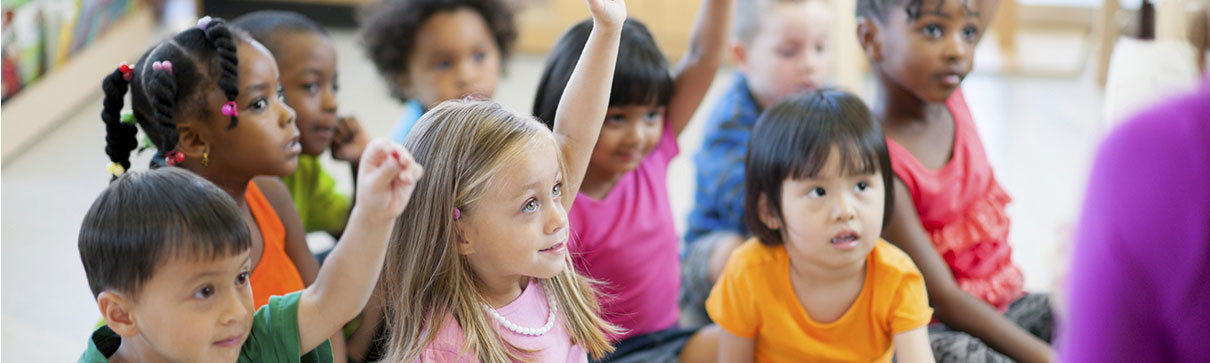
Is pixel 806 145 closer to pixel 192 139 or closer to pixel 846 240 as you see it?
pixel 846 240

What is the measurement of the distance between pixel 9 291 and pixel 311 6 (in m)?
2.18

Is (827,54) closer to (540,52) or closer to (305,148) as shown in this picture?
(305,148)

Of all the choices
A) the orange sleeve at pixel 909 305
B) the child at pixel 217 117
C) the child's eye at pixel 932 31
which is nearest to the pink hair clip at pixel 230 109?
the child at pixel 217 117

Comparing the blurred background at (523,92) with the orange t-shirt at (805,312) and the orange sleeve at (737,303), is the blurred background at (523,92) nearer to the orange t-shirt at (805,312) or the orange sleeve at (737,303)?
the orange t-shirt at (805,312)

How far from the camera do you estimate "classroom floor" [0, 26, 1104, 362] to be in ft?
6.27

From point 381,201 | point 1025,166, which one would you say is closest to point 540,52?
point 1025,166

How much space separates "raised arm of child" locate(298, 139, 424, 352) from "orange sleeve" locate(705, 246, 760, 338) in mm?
537

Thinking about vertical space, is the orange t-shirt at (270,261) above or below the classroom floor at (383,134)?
above

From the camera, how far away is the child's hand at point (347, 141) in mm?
1749

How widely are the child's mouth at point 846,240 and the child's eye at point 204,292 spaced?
0.70 metres

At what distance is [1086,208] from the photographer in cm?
73

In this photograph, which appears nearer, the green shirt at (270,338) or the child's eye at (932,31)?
the green shirt at (270,338)

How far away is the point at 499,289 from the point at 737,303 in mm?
335

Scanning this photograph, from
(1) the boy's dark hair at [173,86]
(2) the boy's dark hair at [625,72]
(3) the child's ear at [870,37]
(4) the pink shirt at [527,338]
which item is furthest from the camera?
(3) the child's ear at [870,37]
